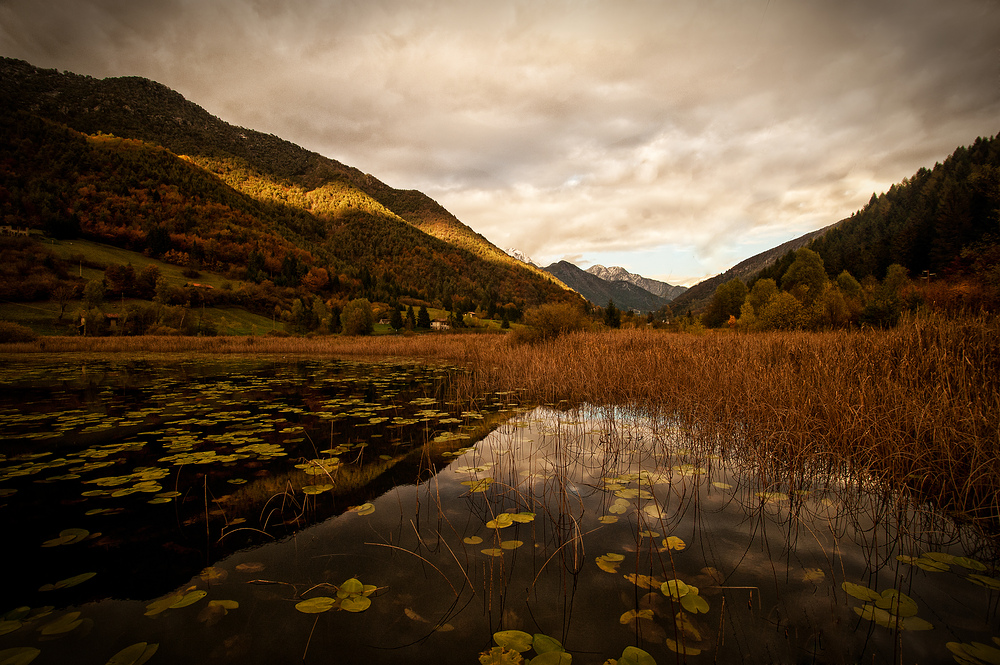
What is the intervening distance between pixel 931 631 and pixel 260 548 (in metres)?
4.80

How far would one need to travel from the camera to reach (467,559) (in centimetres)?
299

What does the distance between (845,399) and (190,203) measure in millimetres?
142974

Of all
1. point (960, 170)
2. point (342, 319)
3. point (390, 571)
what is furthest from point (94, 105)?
point (960, 170)

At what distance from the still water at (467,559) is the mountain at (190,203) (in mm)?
38242

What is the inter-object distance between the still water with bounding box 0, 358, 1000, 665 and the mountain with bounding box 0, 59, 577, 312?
125 ft

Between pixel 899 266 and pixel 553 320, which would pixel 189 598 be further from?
pixel 899 266

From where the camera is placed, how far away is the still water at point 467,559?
2.13 meters

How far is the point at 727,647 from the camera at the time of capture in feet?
6.84

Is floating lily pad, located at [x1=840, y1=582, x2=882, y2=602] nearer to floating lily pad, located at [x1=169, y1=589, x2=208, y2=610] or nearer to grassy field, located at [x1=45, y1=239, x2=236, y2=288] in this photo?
floating lily pad, located at [x1=169, y1=589, x2=208, y2=610]

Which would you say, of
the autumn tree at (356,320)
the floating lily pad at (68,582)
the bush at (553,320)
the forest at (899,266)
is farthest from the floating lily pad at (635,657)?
the autumn tree at (356,320)

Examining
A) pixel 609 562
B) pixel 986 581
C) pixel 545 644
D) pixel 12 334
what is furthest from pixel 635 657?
pixel 12 334

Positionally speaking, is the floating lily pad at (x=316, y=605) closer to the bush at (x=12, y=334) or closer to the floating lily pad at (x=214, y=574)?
the floating lily pad at (x=214, y=574)

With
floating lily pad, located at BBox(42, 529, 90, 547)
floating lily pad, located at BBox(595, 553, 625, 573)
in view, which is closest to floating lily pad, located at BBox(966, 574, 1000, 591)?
floating lily pad, located at BBox(595, 553, 625, 573)

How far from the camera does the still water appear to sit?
2133 mm
